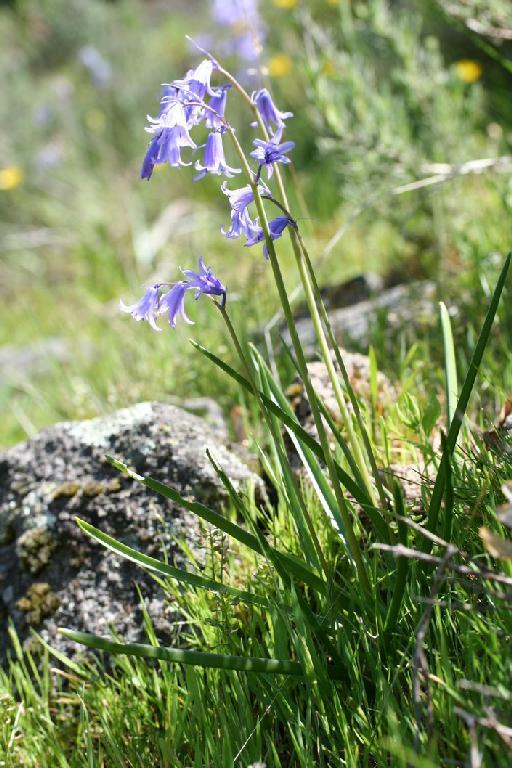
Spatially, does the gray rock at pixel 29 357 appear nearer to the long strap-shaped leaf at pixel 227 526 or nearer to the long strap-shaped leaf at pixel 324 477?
the long strap-shaped leaf at pixel 324 477

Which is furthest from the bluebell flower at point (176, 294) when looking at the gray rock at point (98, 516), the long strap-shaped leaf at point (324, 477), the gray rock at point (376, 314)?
the gray rock at point (376, 314)

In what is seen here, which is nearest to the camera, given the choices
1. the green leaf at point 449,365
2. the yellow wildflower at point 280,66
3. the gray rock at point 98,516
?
the green leaf at point 449,365

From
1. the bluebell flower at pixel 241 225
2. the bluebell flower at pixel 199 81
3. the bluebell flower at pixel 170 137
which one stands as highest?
the bluebell flower at pixel 199 81

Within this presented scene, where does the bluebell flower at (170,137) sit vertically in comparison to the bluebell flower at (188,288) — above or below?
above

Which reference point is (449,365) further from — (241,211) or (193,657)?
(193,657)

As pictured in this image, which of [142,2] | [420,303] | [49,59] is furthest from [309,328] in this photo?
[142,2]

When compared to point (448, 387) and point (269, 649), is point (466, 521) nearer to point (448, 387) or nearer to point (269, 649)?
point (448, 387)

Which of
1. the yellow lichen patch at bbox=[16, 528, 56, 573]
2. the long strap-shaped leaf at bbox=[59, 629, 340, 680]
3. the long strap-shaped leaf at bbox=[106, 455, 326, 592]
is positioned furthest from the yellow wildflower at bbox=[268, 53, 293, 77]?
the long strap-shaped leaf at bbox=[59, 629, 340, 680]

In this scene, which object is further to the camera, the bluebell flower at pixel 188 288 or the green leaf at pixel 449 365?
the green leaf at pixel 449 365
